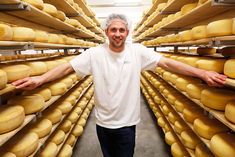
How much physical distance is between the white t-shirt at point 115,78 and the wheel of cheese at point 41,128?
1.49ft

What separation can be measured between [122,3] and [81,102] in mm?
6913

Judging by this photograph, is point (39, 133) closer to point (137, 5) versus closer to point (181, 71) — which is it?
point (181, 71)

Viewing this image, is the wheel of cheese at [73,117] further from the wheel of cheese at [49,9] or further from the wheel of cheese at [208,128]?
the wheel of cheese at [208,128]

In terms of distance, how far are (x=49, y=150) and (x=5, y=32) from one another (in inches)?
45.7

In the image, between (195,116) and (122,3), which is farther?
(122,3)

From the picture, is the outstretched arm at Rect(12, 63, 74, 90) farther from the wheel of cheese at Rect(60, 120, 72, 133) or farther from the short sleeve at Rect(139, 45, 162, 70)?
the wheel of cheese at Rect(60, 120, 72, 133)

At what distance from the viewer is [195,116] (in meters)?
2.22

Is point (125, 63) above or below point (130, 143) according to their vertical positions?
above

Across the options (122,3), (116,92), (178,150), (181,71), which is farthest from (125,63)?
(122,3)

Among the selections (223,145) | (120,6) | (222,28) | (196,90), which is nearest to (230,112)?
(223,145)

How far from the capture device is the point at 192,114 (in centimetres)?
227

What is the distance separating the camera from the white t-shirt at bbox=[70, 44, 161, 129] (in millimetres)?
1854

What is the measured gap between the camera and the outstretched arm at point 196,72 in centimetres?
149

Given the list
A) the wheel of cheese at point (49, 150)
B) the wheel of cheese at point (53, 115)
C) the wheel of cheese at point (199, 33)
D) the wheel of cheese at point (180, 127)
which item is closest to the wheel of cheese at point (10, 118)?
the wheel of cheese at point (49, 150)
